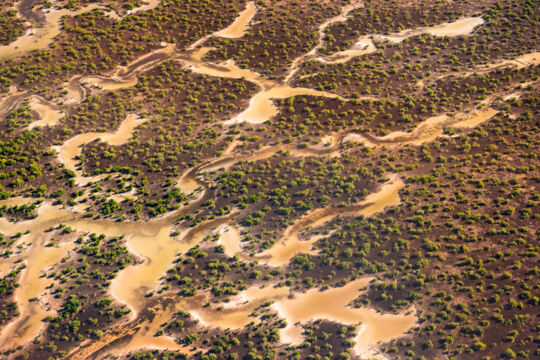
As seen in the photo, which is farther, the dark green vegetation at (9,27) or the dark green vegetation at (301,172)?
the dark green vegetation at (9,27)

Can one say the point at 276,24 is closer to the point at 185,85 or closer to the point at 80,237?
the point at 185,85

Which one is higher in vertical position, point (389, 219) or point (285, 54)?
point (285, 54)

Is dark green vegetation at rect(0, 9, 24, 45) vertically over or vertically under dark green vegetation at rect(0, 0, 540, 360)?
over

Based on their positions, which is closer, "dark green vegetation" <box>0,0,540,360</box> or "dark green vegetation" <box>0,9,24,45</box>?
"dark green vegetation" <box>0,0,540,360</box>

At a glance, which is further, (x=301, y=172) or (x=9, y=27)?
(x=9, y=27)

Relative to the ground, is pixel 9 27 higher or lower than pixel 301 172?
higher

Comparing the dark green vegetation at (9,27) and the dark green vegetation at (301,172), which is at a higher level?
the dark green vegetation at (9,27)

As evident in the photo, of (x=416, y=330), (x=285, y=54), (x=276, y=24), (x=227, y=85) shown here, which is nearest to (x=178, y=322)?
(x=416, y=330)

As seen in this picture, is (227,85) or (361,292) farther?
(227,85)
